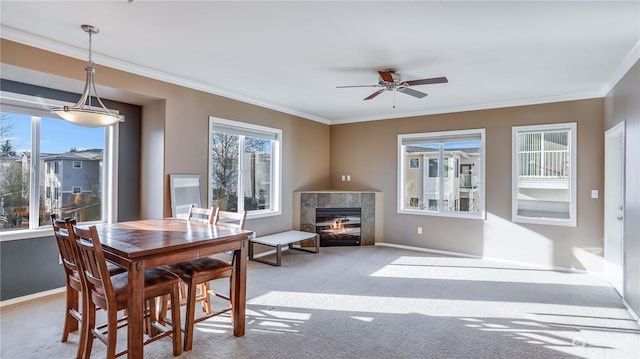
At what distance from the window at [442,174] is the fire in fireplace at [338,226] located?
91 centimetres

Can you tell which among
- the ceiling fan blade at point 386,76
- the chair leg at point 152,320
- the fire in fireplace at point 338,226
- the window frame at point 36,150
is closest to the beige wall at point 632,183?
the ceiling fan blade at point 386,76

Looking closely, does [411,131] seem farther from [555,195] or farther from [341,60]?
[341,60]

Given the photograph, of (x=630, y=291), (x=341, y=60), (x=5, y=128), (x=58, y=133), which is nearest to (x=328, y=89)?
(x=341, y=60)

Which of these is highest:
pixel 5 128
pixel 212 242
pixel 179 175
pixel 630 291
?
pixel 5 128

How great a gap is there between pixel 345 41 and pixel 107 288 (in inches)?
105

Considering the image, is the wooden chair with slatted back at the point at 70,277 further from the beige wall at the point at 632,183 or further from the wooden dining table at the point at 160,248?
the beige wall at the point at 632,183

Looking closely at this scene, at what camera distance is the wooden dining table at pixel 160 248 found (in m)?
2.16

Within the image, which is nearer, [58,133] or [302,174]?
[58,133]

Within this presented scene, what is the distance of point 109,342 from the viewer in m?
2.14

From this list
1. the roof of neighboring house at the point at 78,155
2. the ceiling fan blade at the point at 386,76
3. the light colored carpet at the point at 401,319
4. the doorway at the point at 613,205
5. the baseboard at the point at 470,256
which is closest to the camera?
the light colored carpet at the point at 401,319

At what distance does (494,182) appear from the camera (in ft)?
17.9

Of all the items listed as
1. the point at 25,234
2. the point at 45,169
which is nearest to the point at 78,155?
the point at 45,169

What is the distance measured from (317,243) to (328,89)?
2.61 meters

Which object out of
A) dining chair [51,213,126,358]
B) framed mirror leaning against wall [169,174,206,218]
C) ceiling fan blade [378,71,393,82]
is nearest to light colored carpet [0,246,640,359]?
dining chair [51,213,126,358]
